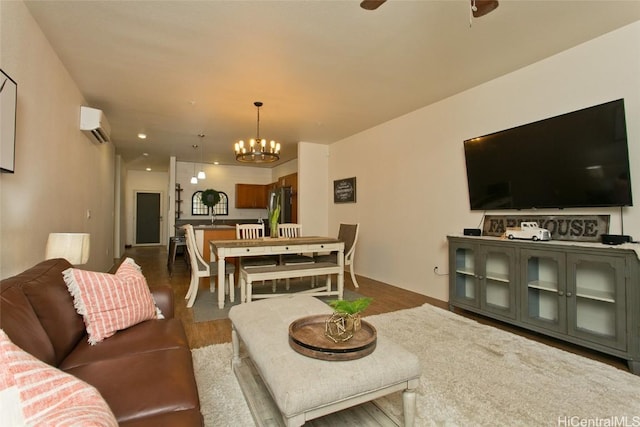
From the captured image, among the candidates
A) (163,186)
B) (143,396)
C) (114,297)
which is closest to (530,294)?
(143,396)

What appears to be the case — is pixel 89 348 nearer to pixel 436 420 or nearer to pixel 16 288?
pixel 16 288

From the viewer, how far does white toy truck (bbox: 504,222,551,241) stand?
2795mm

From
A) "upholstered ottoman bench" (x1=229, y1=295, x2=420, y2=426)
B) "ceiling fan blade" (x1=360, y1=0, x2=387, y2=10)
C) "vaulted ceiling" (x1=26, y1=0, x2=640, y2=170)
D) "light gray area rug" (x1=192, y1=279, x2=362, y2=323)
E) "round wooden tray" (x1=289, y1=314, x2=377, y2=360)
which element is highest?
"vaulted ceiling" (x1=26, y1=0, x2=640, y2=170)

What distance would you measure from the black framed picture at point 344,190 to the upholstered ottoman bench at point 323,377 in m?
4.29

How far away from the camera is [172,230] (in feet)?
26.1

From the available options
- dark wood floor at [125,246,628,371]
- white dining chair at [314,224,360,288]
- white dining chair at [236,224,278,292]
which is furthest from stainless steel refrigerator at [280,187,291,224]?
white dining chair at [314,224,360,288]

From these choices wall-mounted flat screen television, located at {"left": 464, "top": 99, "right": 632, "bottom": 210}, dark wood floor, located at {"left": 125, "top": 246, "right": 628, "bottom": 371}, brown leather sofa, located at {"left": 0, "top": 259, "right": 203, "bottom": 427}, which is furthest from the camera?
dark wood floor, located at {"left": 125, "top": 246, "right": 628, "bottom": 371}

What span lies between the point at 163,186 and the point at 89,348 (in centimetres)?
1003

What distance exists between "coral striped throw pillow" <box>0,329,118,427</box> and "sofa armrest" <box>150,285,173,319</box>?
1442mm

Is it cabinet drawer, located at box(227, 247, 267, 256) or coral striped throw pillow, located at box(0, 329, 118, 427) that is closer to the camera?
Result: coral striped throw pillow, located at box(0, 329, 118, 427)

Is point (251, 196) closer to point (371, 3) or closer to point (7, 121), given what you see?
point (7, 121)

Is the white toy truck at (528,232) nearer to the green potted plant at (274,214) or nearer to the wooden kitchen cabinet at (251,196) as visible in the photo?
the green potted plant at (274,214)

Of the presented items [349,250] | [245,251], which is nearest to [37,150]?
[245,251]

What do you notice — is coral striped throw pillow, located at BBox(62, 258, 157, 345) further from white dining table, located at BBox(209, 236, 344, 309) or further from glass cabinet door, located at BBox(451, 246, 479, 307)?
glass cabinet door, located at BBox(451, 246, 479, 307)
